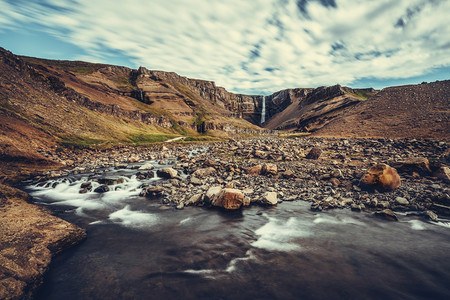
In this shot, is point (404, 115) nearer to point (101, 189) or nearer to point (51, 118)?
point (101, 189)

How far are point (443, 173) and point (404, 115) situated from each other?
173 ft

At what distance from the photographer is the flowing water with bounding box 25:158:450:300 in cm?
922

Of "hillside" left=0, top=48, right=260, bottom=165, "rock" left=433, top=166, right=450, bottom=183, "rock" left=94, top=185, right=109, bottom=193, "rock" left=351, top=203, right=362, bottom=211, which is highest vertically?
"hillside" left=0, top=48, right=260, bottom=165

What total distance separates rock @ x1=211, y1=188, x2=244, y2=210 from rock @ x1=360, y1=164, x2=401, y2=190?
46.7ft

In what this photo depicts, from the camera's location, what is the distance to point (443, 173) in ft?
70.9

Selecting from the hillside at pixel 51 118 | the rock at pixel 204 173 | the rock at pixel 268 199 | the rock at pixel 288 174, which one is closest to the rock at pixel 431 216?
the rock at pixel 268 199

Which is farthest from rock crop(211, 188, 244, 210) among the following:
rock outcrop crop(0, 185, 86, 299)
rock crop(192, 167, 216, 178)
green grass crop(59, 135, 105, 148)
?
green grass crop(59, 135, 105, 148)

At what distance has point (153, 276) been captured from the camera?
395 inches

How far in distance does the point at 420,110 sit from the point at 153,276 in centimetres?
8388

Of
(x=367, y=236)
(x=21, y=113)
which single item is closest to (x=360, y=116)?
(x=367, y=236)

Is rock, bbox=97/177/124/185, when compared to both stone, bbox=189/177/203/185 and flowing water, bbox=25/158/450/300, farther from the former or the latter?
stone, bbox=189/177/203/185

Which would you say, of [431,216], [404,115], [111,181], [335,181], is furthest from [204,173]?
[404,115]

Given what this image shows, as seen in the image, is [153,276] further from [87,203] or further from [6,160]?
[6,160]

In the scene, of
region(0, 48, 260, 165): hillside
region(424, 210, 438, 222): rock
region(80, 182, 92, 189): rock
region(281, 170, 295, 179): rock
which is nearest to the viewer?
region(424, 210, 438, 222): rock
